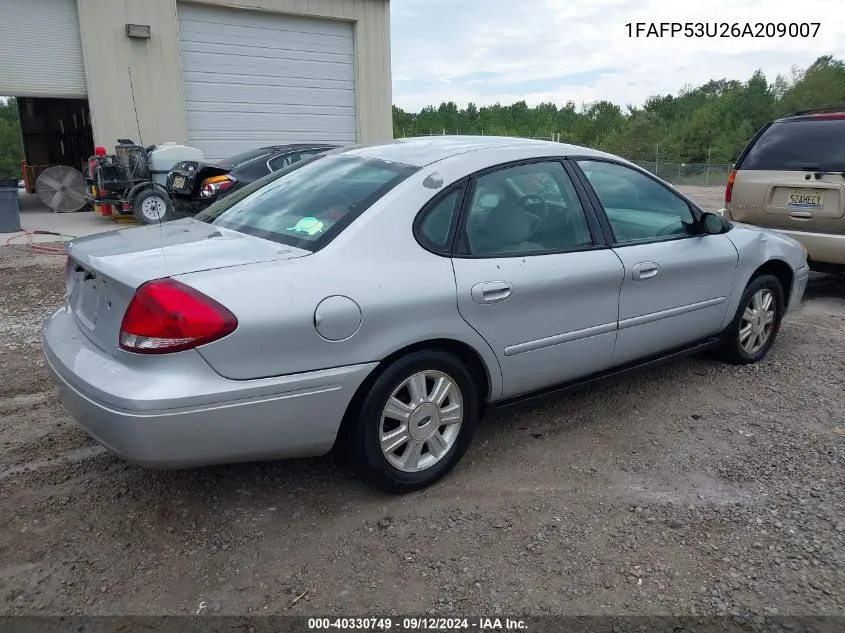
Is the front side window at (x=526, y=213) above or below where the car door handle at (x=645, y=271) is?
above

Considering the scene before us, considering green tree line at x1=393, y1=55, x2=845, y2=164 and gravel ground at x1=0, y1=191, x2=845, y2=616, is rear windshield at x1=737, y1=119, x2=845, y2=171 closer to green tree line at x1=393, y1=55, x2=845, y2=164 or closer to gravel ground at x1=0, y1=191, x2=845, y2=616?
gravel ground at x1=0, y1=191, x2=845, y2=616

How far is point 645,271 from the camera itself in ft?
12.3

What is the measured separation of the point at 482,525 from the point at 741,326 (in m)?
2.74

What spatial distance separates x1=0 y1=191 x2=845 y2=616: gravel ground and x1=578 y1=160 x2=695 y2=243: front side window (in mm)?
1066

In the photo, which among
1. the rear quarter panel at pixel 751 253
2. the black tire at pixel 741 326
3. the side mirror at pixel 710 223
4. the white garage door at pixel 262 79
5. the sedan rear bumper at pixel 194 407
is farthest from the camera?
the white garage door at pixel 262 79

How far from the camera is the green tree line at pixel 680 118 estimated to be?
51.6 m

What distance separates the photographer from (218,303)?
2473 millimetres

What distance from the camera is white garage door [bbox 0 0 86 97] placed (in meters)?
12.0

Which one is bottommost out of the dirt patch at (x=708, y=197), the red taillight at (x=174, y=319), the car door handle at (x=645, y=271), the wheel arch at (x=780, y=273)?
the dirt patch at (x=708, y=197)

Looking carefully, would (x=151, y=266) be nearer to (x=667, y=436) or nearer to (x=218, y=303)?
(x=218, y=303)

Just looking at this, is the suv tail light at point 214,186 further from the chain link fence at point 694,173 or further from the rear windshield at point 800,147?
the chain link fence at point 694,173

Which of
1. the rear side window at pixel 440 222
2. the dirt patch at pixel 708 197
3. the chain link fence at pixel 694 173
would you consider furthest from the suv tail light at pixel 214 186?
the chain link fence at pixel 694 173

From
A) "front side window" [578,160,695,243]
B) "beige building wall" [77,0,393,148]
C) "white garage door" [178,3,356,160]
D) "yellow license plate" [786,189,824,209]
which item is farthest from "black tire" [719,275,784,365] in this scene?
"white garage door" [178,3,356,160]

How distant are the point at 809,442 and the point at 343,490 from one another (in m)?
2.49
